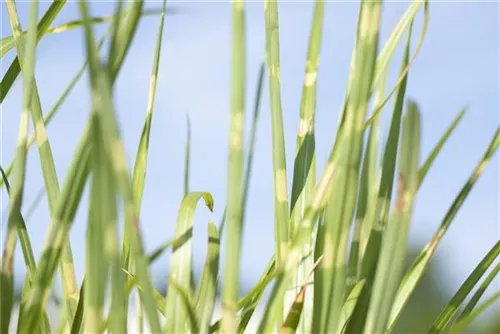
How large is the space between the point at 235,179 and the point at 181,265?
149 mm

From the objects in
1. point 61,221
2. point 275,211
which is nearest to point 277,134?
point 275,211

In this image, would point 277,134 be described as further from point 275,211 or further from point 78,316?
point 78,316

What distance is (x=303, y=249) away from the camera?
498mm

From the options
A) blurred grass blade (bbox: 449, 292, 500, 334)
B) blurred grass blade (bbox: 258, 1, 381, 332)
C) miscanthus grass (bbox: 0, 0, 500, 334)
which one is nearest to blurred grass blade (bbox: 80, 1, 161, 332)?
miscanthus grass (bbox: 0, 0, 500, 334)

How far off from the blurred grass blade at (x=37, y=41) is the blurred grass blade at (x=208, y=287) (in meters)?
0.22

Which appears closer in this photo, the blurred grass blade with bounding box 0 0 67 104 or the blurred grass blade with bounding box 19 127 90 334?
the blurred grass blade with bounding box 19 127 90 334

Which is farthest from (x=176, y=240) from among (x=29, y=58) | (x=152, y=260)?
(x=29, y=58)

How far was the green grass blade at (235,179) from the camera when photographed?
0.35m

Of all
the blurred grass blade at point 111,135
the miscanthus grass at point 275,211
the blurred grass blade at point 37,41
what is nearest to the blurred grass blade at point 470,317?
the miscanthus grass at point 275,211

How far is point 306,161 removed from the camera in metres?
0.55

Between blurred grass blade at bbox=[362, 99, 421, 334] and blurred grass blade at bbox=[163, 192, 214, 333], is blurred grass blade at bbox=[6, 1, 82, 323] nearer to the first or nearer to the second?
blurred grass blade at bbox=[163, 192, 214, 333]

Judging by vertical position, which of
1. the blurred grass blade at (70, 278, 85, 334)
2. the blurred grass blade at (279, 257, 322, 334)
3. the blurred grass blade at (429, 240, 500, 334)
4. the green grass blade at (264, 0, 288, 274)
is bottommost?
the blurred grass blade at (70, 278, 85, 334)

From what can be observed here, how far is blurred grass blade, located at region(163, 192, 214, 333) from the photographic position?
1.51 ft

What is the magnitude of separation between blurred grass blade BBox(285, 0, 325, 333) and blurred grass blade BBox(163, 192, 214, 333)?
0.07m
